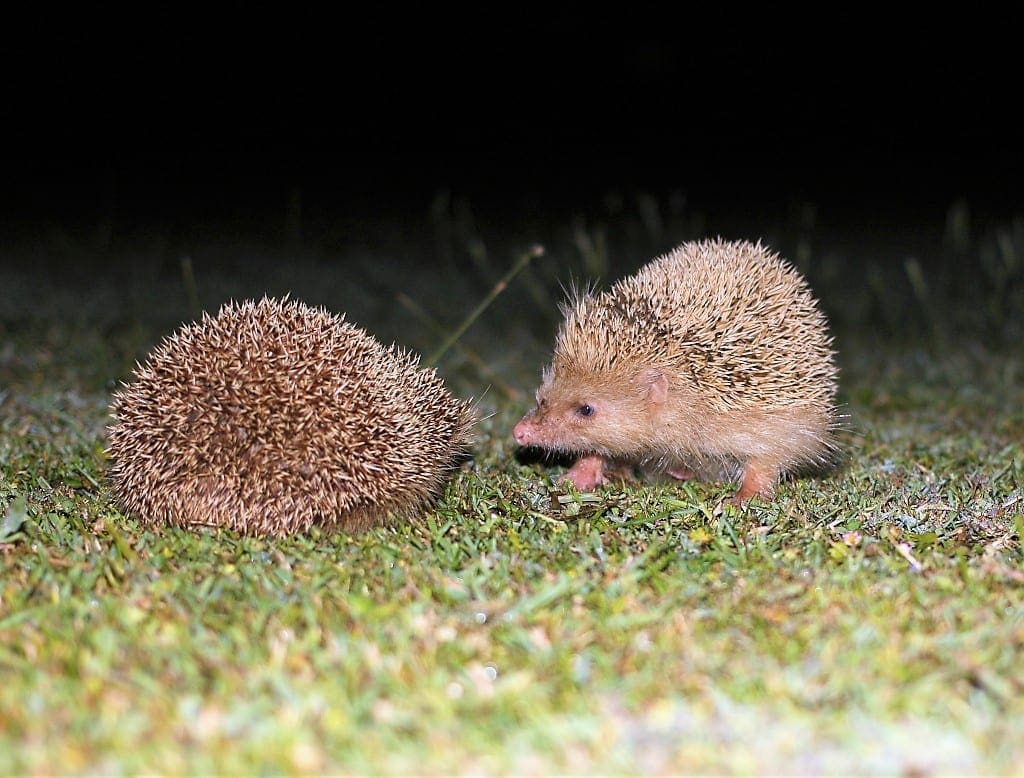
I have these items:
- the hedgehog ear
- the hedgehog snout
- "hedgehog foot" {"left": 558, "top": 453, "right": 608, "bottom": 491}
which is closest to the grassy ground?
"hedgehog foot" {"left": 558, "top": 453, "right": 608, "bottom": 491}

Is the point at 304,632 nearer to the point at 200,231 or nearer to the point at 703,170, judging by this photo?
the point at 200,231

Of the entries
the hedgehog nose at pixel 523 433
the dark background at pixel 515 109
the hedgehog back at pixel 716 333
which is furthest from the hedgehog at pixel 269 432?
the dark background at pixel 515 109

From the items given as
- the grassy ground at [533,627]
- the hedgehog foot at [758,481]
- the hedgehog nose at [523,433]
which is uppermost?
the hedgehog foot at [758,481]

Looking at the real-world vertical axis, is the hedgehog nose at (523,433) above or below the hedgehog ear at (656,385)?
below

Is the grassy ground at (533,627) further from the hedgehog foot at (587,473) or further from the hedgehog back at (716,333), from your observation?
the hedgehog back at (716,333)

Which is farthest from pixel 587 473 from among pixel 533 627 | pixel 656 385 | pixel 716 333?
pixel 533 627

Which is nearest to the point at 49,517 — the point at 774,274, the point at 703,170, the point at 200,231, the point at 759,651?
the point at 759,651
